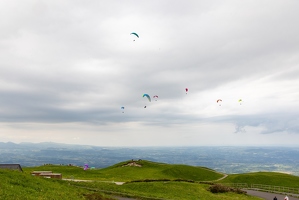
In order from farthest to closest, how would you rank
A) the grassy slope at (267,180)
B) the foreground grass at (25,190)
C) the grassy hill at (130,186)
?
the grassy slope at (267,180) → the grassy hill at (130,186) → the foreground grass at (25,190)

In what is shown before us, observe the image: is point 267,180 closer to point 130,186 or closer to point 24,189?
point 130,186

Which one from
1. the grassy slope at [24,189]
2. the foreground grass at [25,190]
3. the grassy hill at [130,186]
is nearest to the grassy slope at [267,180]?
the grassy hill at [130,186]

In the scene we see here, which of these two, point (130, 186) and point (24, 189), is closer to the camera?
point (24, 189)

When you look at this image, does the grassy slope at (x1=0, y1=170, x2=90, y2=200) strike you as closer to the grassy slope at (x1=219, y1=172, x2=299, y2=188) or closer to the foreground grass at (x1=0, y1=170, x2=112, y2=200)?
the foreground grass at (x1=0, y1=170, x2=112, y2=200)

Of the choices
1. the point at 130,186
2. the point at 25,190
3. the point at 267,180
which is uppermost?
the point at 25,190

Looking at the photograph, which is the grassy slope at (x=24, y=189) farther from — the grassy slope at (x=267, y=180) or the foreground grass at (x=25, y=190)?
the grassy slope at (x=267, y=180)

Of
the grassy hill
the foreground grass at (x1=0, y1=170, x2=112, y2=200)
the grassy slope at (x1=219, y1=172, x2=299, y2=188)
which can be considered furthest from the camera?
the grassy slope at (x1=219, y1=172, x2=299, y2=188)

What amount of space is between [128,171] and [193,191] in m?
44.2

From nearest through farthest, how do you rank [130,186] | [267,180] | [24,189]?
1. [24,189]
2. [130,186]
3. [267,180]

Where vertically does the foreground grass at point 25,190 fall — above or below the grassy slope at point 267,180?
above

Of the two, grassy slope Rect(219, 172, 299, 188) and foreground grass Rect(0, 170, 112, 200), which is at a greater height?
foreground grass Rect(0, 170, 112, 200)

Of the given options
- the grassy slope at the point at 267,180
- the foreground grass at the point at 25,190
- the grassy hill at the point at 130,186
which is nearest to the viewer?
the foreground grass at the point at 25,190

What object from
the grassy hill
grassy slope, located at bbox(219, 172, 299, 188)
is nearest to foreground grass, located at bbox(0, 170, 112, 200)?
the grassy hill

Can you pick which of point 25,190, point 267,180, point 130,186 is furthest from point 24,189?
point 267,180
